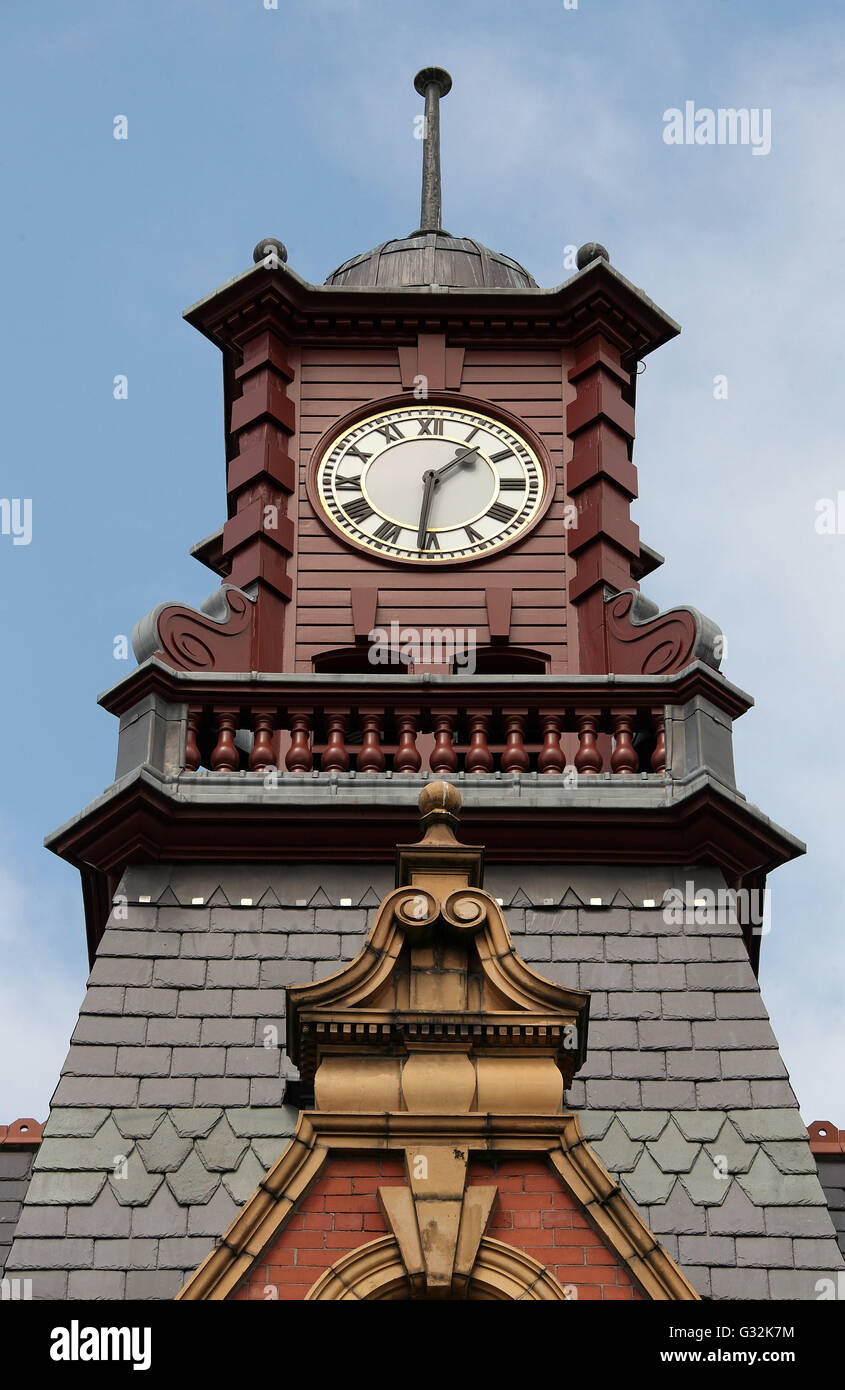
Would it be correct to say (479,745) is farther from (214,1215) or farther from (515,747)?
(214,1215)

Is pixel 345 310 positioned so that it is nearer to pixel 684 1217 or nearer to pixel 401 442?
pixel 401 442

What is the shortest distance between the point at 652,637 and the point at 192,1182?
660 centimetres

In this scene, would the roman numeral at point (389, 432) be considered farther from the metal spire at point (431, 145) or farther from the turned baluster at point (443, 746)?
the turned baluster at point (443, 746)

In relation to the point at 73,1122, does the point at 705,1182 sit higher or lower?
lower

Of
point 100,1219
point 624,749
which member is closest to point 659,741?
point 624,749

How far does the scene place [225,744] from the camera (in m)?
19.8

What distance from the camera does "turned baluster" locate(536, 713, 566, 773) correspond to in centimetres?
1969

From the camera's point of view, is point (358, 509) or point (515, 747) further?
point (358, 509)

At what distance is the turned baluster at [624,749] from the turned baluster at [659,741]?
0.14m

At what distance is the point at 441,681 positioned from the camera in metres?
20.0

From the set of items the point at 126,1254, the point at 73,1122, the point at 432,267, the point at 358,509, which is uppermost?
the point at 432,267

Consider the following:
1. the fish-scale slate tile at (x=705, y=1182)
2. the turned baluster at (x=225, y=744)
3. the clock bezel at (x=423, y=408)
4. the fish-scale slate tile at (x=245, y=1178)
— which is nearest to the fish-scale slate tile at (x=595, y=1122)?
the fish-scale slate tile at (x=705, y=1182)
